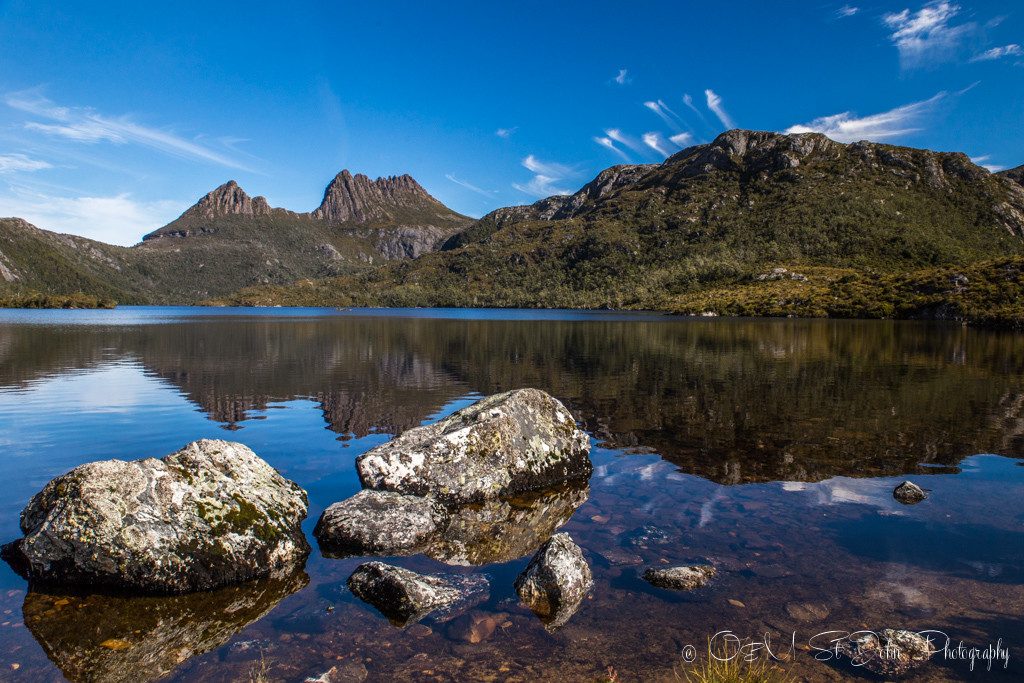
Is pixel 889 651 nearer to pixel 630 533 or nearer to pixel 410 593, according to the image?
pixel 630 533

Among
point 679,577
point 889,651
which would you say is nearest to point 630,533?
point 679,577

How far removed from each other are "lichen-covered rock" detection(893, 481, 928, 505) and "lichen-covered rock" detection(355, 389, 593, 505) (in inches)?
305

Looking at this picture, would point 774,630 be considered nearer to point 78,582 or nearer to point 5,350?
point 78,582

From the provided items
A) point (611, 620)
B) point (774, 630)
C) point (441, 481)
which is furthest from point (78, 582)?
point (774, 630)

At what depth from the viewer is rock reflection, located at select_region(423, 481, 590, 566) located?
10.4m

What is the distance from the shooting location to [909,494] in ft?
41.7

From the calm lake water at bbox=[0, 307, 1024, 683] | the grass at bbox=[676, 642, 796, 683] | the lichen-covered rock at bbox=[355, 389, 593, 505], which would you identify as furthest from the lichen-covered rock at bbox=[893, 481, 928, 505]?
the grass at bbox=[676, 642, 796, 683]

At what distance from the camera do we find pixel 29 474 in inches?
583

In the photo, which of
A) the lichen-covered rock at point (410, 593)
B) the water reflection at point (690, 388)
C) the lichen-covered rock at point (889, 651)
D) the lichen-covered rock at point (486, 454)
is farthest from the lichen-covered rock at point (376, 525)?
the water reflection at point (690, 388)

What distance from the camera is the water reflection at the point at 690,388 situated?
17.6 metres

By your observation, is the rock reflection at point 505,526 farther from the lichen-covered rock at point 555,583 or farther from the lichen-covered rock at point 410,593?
the lichen-covered rock at point 555,583

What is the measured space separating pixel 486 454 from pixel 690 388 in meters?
19.2

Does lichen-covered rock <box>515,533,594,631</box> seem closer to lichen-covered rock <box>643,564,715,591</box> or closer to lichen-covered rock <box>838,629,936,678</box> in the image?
lichen-covered rock <box>643,564,715,591</box>

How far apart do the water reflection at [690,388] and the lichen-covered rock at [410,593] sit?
29.1 feet
